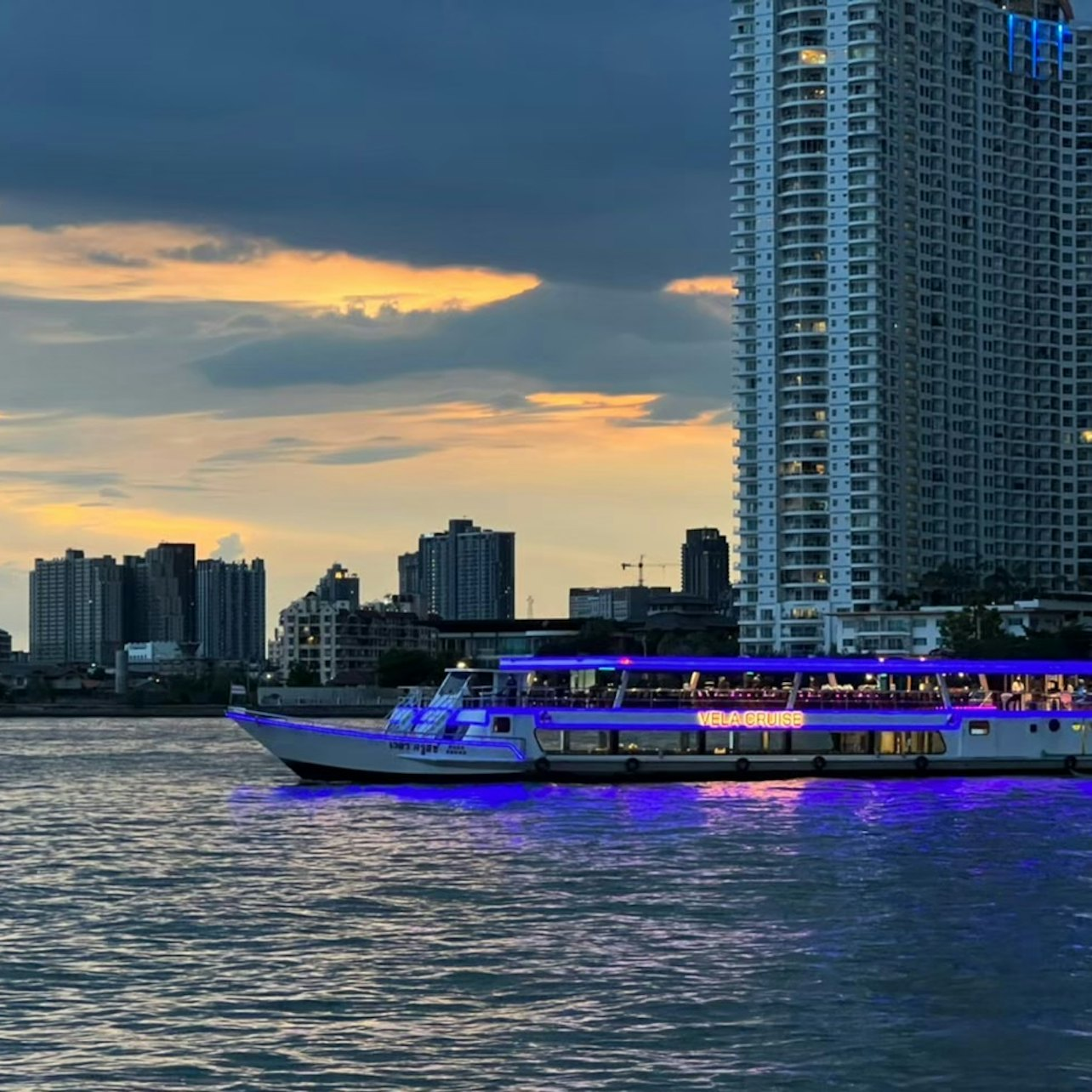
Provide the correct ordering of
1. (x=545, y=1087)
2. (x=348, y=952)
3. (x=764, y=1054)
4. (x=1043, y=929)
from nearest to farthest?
(x=545, y=1087)
(x=764, y=1054)
(x=348, y=952)
(x=1043, y=929)

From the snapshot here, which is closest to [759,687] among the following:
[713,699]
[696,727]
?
[713,699]

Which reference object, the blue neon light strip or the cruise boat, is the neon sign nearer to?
the cruise boat

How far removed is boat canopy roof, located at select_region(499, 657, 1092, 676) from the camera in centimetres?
9000

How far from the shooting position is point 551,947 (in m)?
44.9

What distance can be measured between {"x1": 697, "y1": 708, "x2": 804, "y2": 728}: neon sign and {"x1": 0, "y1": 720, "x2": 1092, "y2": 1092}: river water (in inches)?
380

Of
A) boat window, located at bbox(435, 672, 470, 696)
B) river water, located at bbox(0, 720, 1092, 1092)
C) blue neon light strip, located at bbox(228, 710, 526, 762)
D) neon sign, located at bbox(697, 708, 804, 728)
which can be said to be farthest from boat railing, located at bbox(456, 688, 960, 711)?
river water, located at bbox(0, 720, 1092, 1092)

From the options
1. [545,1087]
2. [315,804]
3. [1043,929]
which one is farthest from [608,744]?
[545,1087]

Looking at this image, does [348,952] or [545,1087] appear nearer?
[545,1087]

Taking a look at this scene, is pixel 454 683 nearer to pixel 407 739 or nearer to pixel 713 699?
pixel 407 739

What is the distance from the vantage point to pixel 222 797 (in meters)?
90.2

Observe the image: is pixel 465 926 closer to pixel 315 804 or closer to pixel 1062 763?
pixel 315 804

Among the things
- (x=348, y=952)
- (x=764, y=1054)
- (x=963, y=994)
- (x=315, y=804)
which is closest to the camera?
(x=764, y=1054)

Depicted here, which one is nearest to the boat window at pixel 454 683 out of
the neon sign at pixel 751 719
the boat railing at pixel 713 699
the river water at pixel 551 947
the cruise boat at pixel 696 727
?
the cruise boat at pixel 696 727

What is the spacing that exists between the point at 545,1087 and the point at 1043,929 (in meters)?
19.5
